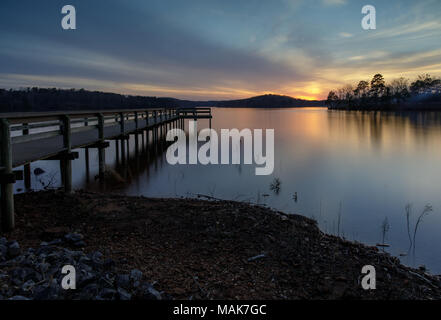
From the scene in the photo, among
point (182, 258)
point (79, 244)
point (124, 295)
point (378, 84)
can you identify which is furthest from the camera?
point (378, 84)

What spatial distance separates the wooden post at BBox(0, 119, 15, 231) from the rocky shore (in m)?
0.23

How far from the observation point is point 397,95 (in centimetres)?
10212

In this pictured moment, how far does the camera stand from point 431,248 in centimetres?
646

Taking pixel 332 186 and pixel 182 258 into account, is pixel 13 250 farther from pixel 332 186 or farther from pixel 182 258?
pixel 332 186

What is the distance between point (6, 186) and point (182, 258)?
10.6 ft

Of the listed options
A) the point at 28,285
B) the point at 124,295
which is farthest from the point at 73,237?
the point at 124,295

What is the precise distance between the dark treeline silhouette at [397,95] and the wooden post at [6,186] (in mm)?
104872

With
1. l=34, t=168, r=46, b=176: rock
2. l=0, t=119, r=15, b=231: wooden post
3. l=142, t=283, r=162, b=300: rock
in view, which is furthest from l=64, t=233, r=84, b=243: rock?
l=34, t=168, r=46, b=176: rock

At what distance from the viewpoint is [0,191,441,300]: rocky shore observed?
340 centimetres

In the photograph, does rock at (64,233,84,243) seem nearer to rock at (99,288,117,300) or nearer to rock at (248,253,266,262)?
rock at (99,288,117,300)

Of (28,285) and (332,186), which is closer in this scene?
(28,285)

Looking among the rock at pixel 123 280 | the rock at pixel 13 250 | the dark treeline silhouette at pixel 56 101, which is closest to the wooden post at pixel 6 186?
the rock at pixel 13 250
